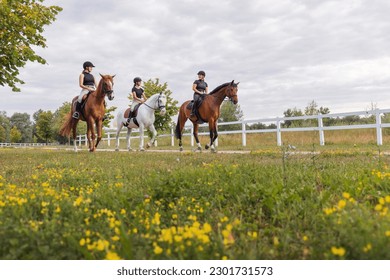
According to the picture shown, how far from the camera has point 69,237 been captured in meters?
2.66

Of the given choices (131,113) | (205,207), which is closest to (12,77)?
(131,113)

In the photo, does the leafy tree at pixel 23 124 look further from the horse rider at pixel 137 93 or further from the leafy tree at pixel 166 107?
the horse rider at pixel 137 93

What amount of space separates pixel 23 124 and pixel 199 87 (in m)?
135

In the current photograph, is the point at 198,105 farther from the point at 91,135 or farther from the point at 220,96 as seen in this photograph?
the point at 91,135

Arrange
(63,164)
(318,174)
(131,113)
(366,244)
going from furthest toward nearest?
1. (131,113)
2. (63,164)
3. (318,174)
4. (366,244)

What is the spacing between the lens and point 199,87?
13.3 meters

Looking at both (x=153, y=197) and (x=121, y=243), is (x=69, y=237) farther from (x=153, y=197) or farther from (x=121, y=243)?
(x=153, y=197)

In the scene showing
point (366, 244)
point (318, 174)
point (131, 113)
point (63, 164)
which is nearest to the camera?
point (366, 244)

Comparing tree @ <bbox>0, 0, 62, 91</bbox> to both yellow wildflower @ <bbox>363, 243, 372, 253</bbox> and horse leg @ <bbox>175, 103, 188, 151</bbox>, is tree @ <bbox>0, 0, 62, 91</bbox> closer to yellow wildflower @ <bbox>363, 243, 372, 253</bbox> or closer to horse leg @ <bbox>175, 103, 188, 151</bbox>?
horse leg @ <bbox>175, 103, 188, 151</bbox>

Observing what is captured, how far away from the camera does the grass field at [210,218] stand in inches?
96.5

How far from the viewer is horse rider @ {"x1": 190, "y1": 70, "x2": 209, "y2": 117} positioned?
13.1m

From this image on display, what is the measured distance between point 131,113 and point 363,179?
1298 centimetres

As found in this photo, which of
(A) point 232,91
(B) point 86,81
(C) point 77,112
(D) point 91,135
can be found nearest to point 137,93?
(B) point 86,81


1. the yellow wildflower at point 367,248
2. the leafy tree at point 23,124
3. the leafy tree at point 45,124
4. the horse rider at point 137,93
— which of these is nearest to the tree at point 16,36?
the horse rider at point 137,93
